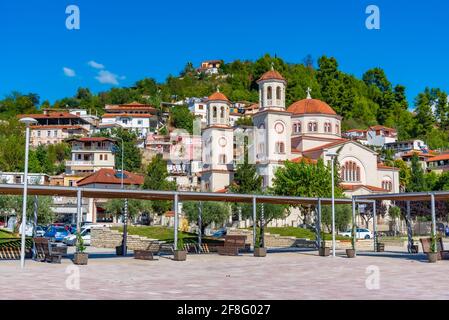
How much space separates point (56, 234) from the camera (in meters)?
41.2

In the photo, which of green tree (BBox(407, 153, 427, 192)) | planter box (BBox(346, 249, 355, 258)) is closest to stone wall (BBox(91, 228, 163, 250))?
planter box (BBox(346, 249, 355, 258))

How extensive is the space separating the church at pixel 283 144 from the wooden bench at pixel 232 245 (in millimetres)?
36594

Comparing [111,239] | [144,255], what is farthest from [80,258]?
[111,239]

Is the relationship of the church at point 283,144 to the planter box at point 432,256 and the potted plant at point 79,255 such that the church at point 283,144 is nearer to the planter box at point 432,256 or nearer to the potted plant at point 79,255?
the planter box at point 432,256

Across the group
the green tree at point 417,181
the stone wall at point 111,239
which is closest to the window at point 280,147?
the green tree at point 417,181

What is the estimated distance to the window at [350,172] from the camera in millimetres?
67688

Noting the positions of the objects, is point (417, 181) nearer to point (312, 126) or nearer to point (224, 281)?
point (312, 126)

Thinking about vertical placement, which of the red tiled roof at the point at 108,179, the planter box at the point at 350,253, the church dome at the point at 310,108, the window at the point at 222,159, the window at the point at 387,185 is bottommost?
the planter box at the point at 350,253

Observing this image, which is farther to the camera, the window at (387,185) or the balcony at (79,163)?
the balcony at (79,163)

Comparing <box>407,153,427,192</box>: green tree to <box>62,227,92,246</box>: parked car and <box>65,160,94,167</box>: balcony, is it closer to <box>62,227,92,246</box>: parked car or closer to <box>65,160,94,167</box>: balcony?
<box>65,160,94,167</box>: balcony

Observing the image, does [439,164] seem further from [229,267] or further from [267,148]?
[229,267]

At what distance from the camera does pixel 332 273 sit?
1802 cm

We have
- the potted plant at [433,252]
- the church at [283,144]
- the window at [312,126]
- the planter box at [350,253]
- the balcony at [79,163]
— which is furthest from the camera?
the balcony at [79,163]

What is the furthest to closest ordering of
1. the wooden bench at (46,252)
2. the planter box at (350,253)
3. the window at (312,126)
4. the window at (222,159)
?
the window at (312,126)
the window at (222,159)
the planter box at (350,253)
the wooden bench at (46,252)
